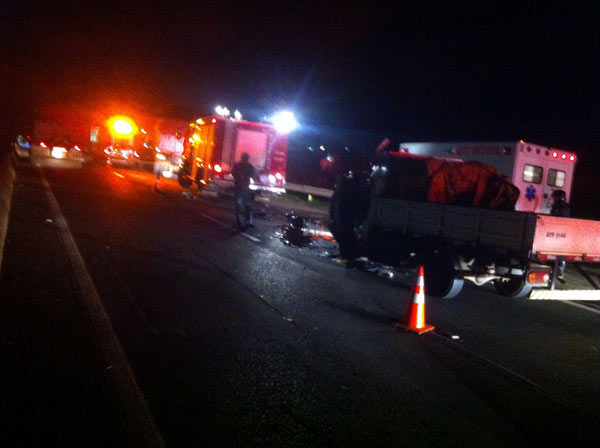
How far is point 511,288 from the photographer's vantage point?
9039 mm

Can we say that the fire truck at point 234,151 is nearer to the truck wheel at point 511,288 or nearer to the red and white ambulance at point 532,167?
the red and white ambulance at point 532,167

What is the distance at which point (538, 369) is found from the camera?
577cm

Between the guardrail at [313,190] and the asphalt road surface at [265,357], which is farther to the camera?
the guardrail at [313,190]

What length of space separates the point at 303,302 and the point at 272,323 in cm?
117

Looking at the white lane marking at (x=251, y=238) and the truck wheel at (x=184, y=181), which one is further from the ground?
the truck wheel at (x=184, y=181)

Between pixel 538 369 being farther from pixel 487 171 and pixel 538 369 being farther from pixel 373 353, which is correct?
pixel 487 171

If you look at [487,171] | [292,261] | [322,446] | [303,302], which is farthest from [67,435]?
[487,171]

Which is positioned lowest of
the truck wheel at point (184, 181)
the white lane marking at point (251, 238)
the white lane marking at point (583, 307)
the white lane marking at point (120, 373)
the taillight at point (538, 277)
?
the white lane marking at point (120, 373)

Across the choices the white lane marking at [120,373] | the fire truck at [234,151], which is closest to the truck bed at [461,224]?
the white lane marking at [120,373]

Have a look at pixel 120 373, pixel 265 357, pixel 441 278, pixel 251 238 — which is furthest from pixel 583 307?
pixel 120 373

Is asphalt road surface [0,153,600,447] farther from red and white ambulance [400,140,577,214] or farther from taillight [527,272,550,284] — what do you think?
red and white ambulance [400,140,577,214]

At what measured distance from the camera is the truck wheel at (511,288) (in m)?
8.72

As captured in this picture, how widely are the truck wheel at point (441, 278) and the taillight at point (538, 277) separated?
115 centimetres

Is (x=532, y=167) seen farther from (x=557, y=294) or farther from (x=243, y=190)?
(x=243, y=190)
